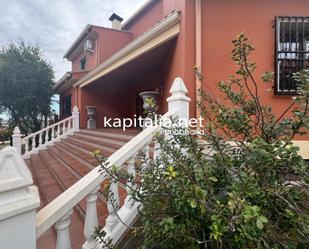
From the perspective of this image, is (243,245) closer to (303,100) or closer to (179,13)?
(303,100)

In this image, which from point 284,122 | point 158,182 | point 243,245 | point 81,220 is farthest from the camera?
point 81,220

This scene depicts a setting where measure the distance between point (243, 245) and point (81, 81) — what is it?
9533 millimetres

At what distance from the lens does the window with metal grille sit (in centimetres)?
405

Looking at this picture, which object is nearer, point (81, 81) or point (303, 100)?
point (303, 100)

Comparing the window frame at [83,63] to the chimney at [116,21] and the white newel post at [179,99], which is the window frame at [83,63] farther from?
the white newel post at [179,99]

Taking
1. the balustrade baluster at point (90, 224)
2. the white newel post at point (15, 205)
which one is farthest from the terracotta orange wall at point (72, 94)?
the white newel post at point (15, 205)

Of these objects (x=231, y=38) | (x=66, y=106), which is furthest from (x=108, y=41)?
(x=231, y=38)

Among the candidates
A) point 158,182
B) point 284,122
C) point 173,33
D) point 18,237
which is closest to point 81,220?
point 18,237

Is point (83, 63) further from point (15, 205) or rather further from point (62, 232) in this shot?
point (15, 205)

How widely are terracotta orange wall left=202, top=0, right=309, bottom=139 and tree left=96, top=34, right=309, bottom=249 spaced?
2.43 metres

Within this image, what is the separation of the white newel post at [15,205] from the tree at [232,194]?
471 millimetres

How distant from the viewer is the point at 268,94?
4070mm

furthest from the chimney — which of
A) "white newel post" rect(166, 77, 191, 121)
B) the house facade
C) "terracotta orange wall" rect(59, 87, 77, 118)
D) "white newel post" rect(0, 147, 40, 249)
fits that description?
"white newel post" rect(0, 147, 40, 249)

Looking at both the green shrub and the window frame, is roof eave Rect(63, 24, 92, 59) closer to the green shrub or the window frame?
Answer: the window frame
